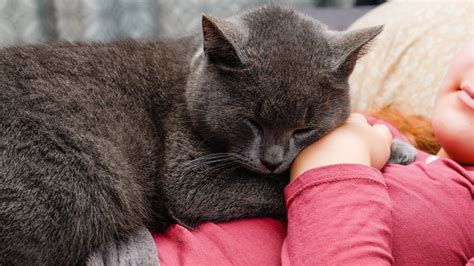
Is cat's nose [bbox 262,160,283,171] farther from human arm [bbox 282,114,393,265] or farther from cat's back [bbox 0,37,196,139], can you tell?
cat's back [bbox 0,37,196,139]

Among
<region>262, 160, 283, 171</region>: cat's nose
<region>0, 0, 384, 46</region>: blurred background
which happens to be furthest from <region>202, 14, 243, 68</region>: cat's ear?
<region>0, 0, 384, 46</region>: blurred background

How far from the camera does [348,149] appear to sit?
118 cm

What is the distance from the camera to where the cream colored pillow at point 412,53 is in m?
1.99

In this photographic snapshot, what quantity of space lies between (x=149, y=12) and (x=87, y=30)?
1.17ft

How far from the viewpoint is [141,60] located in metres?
1.45

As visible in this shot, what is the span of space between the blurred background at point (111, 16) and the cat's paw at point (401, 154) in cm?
124

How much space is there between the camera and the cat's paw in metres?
1.37

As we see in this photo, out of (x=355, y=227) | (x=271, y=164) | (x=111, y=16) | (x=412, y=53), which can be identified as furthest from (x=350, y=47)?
(x=111, y=16)

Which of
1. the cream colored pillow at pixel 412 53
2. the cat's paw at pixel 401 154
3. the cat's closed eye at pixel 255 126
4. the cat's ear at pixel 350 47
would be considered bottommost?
the cream colored pillow at pixel 412 53

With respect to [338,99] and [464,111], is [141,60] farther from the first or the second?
[464,111]

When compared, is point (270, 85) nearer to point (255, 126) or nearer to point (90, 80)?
point (255, 126)

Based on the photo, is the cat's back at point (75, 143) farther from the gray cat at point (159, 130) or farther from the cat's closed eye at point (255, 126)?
the cat's closed eye at point (255, 126)

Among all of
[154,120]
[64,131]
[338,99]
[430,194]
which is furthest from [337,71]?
[64,131]

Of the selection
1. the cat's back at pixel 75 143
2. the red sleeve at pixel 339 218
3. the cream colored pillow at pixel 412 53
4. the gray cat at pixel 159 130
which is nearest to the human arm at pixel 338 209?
the red sleeve at pixel 339 218
